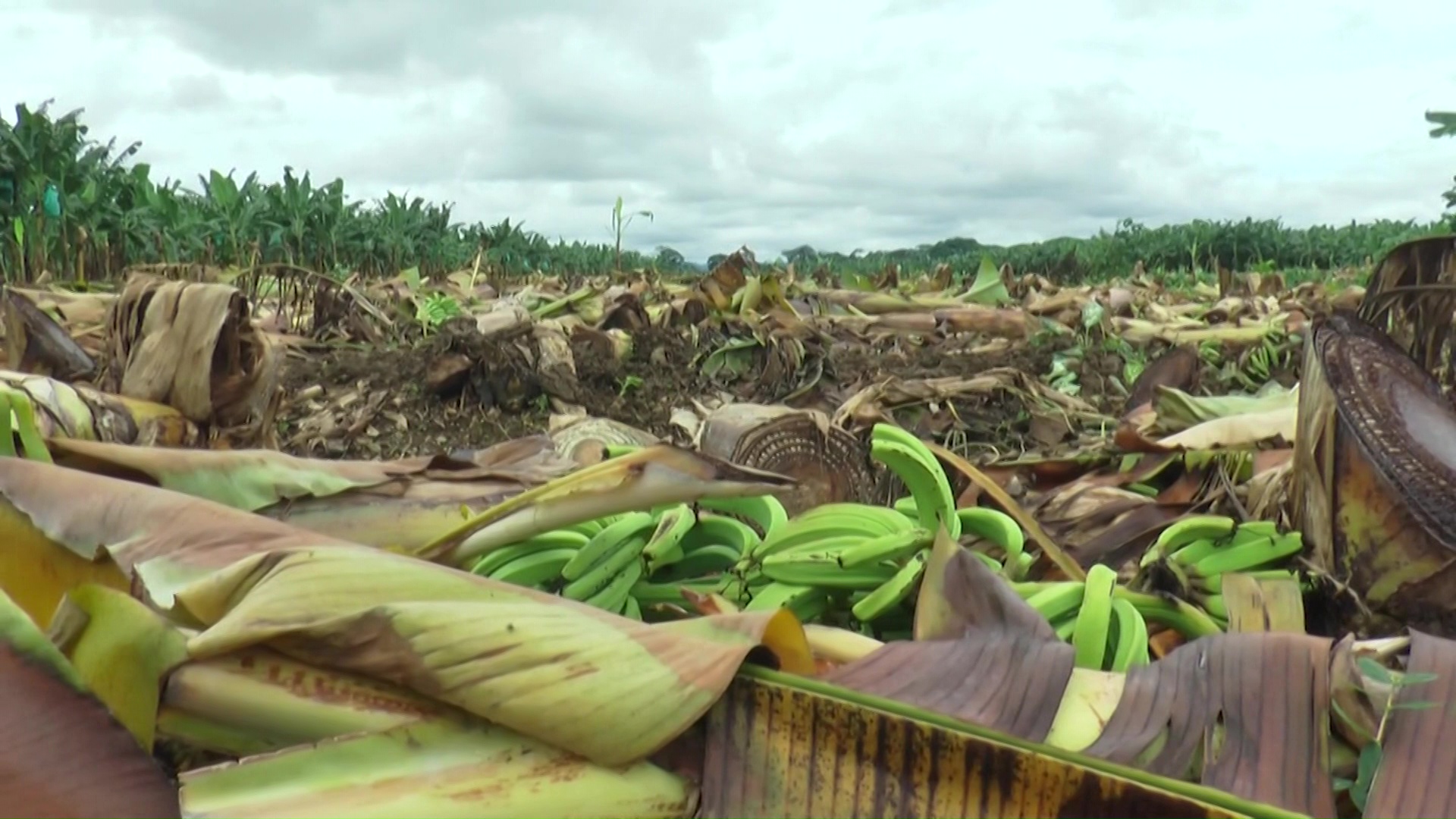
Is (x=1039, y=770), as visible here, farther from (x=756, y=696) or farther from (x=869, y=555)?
(x=869, y=555)

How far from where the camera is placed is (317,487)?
116cm

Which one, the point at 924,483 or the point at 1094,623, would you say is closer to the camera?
the point at 1094,623

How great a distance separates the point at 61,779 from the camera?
0.66 m

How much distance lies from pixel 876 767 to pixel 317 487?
2.26 feet

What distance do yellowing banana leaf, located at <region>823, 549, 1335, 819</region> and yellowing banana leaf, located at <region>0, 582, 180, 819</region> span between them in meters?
0.45

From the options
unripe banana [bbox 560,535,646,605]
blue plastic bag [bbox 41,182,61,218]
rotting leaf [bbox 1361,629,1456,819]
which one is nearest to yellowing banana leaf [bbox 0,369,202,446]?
unripe banana [bbox 560,535,646,605]

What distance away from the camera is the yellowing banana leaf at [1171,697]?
0.76 metres

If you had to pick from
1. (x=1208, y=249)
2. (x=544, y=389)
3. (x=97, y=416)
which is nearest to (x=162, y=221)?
(x=544, y=389)

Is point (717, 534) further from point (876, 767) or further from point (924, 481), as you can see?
point (876, 767)

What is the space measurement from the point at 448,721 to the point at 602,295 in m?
5.90

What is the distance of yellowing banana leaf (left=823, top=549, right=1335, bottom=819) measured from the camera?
0.76 m

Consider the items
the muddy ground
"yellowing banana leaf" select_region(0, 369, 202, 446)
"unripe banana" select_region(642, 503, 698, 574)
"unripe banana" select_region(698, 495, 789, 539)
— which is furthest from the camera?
the muddy ground

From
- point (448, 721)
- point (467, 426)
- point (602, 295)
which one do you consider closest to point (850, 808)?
point (448, 721)

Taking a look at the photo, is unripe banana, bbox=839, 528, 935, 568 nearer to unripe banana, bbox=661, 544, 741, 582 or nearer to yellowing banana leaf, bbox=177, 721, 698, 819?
unripe banana, bbox=661, 544, 741, 582
